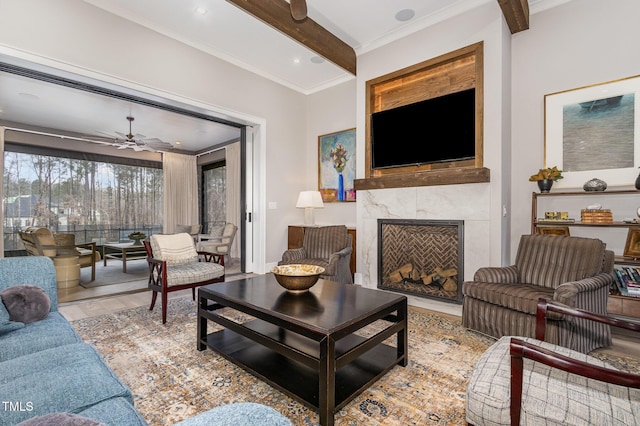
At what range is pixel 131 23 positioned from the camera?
359cm

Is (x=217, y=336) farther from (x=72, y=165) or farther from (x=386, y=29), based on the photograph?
(x=72, y=165)

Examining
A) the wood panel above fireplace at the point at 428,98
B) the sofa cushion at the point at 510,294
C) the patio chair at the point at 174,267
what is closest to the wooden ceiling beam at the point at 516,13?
the wood panel above fireplace at the point at 428,98

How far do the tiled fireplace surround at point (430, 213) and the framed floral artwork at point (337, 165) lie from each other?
0.92 metres

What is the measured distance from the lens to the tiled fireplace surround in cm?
327

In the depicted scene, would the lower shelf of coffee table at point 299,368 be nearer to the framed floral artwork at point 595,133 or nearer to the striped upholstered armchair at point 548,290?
the striped upholstered armchair at point 548,290

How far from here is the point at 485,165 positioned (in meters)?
3.33

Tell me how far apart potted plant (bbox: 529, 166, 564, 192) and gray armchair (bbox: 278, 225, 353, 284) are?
2.22 meters

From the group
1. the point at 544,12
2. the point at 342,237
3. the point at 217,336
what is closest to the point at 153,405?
the point at 217,336

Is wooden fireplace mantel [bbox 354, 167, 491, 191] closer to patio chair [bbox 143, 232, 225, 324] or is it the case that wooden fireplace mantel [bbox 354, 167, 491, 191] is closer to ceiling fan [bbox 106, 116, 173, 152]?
patio chair [bbox 143, 232, 225, 324]

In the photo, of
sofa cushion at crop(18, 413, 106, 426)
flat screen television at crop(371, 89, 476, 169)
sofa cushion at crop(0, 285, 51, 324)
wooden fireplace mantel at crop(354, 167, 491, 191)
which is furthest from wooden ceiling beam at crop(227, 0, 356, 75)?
sofa cushion at crop(18, 413, 106, 426)

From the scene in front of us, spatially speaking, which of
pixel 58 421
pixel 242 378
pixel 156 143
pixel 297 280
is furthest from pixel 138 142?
pixel 58 421

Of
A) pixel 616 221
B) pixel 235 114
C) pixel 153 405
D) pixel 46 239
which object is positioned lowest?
pixel 153 405

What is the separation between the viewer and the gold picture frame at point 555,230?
3.18m

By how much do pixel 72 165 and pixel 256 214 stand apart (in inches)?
163
